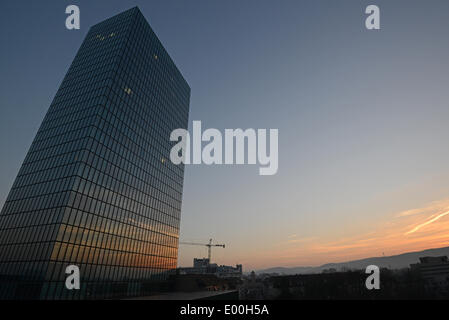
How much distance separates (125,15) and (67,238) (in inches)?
2645

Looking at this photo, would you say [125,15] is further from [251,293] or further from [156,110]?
[251,293]

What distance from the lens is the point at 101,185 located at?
55812mm

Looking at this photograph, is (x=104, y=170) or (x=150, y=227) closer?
(x=104, y=170)

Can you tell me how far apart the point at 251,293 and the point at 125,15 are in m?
146

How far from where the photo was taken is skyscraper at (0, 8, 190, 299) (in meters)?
46.0

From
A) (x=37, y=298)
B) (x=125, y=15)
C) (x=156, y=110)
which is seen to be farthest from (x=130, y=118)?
(x=37, y=298)

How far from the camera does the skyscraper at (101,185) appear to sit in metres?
46.0

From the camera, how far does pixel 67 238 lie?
1811 inches
